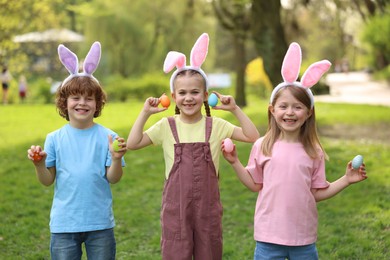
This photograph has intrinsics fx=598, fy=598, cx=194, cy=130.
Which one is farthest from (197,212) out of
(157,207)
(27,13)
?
(27,13)

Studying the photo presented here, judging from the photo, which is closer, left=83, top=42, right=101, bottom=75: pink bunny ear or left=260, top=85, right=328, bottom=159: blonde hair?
left=260, top=85, right=328, bottom=159: blonde hair

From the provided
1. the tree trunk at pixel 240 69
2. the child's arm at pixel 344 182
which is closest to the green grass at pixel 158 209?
the child's arm at pixel 344 182

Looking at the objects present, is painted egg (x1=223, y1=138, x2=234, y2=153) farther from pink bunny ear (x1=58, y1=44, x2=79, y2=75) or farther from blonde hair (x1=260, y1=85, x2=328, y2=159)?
pink bunny ear (x1=58, y1=44, x2=79, y2=75)

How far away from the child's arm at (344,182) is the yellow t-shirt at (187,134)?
0.60m

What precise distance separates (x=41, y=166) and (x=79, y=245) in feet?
1.63

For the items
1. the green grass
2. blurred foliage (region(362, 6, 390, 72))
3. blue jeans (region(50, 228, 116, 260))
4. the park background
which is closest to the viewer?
blue jeans (region(50, 228, 116, 260))

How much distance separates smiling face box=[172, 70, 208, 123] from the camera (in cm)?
338

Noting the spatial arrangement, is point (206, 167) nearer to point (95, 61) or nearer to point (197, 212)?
point (197, 212)

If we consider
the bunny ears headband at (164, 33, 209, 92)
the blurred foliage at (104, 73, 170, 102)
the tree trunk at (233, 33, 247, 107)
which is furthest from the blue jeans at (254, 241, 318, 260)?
the blurred foliage at (104, 73, 170, 102)

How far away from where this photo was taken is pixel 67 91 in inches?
136

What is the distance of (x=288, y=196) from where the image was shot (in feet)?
10.3

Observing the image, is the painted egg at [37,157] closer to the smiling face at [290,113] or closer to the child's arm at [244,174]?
the child's arm at [244,174]

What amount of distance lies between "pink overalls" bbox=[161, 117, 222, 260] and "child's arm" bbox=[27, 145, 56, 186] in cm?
66

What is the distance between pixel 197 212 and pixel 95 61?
107cm
